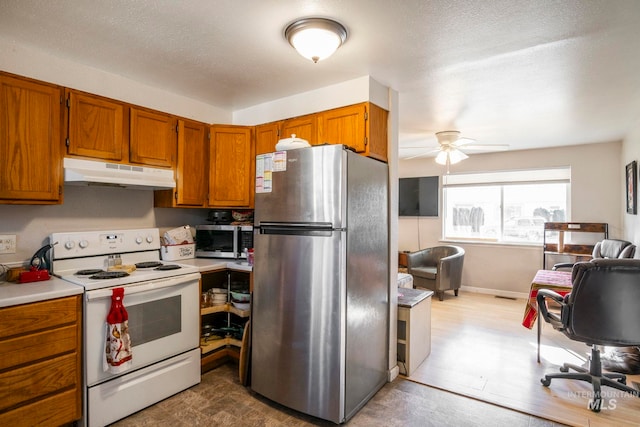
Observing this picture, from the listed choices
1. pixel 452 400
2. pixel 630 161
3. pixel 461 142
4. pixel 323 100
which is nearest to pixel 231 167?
pixel 323 100

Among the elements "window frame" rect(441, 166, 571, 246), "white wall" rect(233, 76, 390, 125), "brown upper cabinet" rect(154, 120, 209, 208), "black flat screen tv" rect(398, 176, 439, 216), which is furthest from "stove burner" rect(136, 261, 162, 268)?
"window frame" rect(441, 166, 571, 246)

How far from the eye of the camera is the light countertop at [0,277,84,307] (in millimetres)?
1701

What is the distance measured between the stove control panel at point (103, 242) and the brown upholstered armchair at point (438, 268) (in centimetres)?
381

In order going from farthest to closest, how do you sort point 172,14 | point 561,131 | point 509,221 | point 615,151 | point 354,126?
1. point 509,221
2. point 615,151
3. point 561,131
4. point 354,126
5. point 172,14

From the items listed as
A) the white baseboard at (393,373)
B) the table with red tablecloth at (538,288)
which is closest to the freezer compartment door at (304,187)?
the white baseboard at (393,373)

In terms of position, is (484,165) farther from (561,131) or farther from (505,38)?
(505,38)

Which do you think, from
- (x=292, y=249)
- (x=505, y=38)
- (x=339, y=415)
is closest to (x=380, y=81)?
(x=505, y=38)

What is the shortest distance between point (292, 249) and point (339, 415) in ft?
3.42

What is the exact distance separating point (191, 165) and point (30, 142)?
1095 mm

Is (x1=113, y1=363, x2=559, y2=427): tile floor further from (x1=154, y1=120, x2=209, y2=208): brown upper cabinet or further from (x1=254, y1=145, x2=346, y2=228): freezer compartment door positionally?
(x1=154, y1=120, x2=209, y2=208): brown upper cabinet

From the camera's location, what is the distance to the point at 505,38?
1.96m

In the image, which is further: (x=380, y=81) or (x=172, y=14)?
(x=380, y=81)

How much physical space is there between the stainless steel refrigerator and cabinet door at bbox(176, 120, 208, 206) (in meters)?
0.88

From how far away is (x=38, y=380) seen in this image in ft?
5.83
